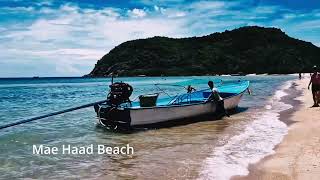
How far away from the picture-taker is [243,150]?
11.0 meters

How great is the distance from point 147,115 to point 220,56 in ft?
551

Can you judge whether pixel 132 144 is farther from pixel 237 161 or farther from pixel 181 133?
pixel 237 161

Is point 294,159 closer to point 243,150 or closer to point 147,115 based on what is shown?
point 243,150

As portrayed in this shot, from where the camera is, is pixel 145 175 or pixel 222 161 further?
pixel 222 161

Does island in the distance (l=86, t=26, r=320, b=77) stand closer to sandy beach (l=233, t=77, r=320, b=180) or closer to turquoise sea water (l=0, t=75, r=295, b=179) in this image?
turquoise sea water (l=0, t=75, r=295, b=179)

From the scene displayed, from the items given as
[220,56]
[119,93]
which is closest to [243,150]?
[119,93]

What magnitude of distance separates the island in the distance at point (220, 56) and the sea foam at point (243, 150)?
505 feet

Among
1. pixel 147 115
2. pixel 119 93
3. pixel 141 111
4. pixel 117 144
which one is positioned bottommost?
pixel 117 144

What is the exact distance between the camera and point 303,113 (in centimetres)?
1862

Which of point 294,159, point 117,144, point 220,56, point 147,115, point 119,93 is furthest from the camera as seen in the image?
point 220,56

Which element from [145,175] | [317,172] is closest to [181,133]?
Answer: [145,175]

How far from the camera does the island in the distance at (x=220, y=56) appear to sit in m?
171

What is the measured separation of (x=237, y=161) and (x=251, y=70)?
16508 centimetres

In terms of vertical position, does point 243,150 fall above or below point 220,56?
below
